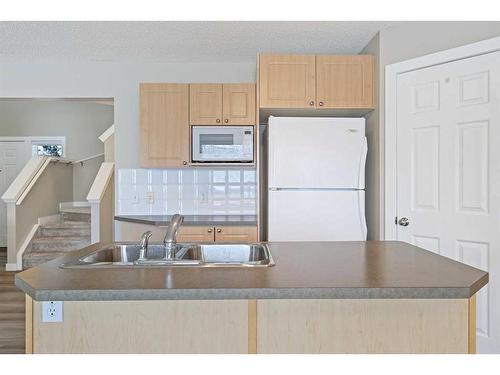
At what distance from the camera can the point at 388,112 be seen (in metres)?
3.21

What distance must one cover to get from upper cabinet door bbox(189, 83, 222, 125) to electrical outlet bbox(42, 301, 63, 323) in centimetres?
247

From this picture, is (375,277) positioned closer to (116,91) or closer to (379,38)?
(379,38)

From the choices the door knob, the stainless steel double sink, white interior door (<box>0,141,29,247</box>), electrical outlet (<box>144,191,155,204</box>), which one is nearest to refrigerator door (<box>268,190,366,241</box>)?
the door knob

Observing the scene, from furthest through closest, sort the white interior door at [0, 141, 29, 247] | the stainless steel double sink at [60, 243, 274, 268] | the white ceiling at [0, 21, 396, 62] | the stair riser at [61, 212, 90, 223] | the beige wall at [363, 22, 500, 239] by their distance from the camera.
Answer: the white interior door at [0, 141, 29, 247], the stair riser at [61, 212, 90, 223], the white ceiling at [0, 21, 396, 62], the beige wall at [363, 22, 500, 239], the stainless steel double sink at [60, 243, 274, 268]

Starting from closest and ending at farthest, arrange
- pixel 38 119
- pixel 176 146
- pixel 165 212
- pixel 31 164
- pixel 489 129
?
pixel 489 129 < pixel 176 146 < pixel 165 212 < pixel 31 164 < pixel 38 119

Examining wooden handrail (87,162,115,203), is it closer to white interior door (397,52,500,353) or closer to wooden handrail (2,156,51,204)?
wooden handrail (2,156,51,204)

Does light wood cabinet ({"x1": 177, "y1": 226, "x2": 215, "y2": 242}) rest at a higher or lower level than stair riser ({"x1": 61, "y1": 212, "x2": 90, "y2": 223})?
higher

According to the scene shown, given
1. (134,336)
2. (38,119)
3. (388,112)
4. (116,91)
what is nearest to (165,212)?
(116,91)

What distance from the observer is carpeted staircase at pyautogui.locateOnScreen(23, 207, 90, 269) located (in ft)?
17.6

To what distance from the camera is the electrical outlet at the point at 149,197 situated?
4168mm

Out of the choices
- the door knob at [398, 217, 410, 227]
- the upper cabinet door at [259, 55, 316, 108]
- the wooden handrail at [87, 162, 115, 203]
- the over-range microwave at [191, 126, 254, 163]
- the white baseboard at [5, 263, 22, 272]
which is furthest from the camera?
the white baseboard at [5, 263, 22, 272]

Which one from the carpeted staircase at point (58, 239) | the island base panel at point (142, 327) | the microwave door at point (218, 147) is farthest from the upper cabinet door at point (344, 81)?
the carpeted staircase at point (58, 239)

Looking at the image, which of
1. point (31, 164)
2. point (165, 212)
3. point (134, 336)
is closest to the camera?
point (134, 336)

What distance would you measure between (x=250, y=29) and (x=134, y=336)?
8.45ft
